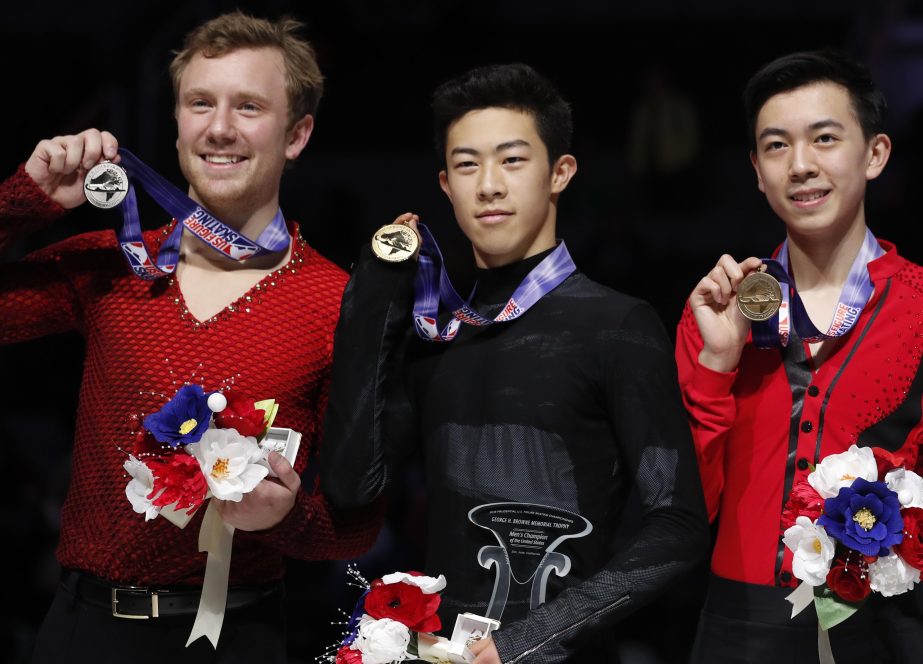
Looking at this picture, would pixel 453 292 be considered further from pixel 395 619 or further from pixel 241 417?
pixel 395 619

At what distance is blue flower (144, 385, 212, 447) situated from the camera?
3000mm

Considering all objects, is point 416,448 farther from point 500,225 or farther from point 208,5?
point 208,5

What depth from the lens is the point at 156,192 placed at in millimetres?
3447

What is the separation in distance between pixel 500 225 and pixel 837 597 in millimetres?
1105

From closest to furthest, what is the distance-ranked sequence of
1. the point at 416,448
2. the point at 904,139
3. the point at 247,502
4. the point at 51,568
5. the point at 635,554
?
the point at 635,554
the point at 247,502
the point at 416,448
the point at 51,568
the point at 904,139

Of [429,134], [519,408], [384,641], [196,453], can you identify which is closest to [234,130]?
[196,453]

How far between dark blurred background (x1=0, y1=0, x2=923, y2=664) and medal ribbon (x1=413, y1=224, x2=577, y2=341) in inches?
117

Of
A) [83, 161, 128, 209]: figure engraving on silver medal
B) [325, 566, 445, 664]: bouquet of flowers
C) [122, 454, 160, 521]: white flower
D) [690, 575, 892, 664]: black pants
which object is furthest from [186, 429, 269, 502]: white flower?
[690, 575, 892, 664]: black pants

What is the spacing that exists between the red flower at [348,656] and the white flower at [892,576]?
3.60 feet

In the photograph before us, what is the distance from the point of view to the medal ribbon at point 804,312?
10.5ft

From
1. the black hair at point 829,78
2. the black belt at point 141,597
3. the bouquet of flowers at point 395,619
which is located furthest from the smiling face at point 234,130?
the black hair at point 829,78

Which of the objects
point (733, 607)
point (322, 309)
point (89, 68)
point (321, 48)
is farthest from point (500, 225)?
point (89, 68)

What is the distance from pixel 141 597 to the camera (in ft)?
10.6

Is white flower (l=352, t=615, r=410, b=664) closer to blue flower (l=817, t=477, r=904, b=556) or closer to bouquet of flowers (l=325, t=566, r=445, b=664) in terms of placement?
bouquet of flowers (l=325, t=566, r=445, b=664)
